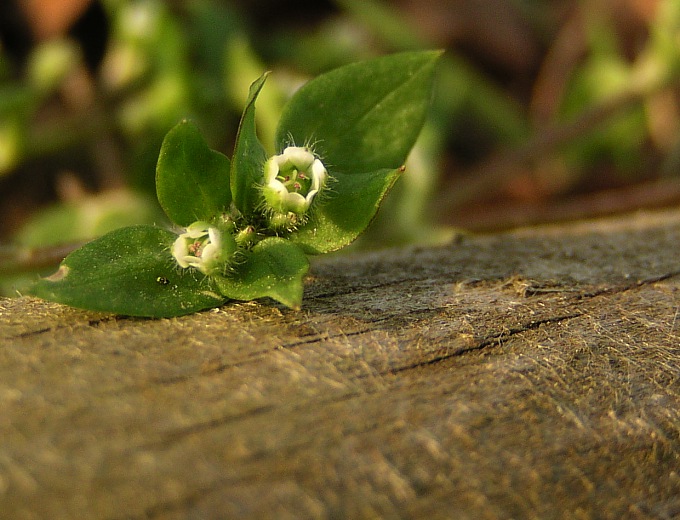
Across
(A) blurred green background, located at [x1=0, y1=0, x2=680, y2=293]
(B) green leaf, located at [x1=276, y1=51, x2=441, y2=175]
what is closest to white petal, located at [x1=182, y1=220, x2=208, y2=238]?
(B) green leaf, located at [x1=276, y1=51, x2=441, y2=175]

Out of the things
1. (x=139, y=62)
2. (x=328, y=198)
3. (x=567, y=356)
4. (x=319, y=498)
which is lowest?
(x=319, y=498)

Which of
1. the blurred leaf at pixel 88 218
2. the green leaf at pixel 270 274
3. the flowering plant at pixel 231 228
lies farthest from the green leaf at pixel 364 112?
the blurred leaf at pixel 88 218

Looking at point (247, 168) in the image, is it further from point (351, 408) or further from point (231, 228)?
point (351, 408)

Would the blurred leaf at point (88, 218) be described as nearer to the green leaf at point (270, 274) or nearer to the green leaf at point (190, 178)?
the green leaf at point (190, 178)

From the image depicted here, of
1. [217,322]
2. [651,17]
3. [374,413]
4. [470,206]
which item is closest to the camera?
[374,413]

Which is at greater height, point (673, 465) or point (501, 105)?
point (501, 105)

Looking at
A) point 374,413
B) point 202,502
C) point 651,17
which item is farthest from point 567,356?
point 651,17

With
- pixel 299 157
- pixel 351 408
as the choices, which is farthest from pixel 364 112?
pixel 351 408

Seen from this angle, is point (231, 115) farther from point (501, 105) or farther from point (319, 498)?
point (319, 498)
